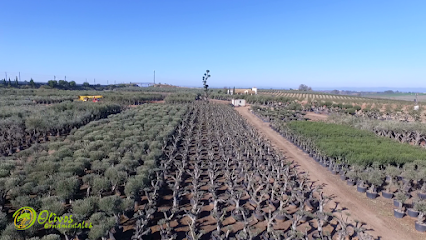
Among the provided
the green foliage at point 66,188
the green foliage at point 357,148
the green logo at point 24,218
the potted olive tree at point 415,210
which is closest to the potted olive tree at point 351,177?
the green foliage at point 357,148

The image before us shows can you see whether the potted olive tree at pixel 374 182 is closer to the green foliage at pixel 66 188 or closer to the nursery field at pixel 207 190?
the nursery field at pixel 207 190

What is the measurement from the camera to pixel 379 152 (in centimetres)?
1300

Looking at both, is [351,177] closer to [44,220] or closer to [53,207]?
[53,207]

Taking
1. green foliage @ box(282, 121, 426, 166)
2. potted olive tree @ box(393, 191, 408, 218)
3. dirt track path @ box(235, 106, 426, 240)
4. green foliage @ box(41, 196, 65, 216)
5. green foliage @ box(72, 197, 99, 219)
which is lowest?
dirt track path @ box(235, 106, 426, 240)

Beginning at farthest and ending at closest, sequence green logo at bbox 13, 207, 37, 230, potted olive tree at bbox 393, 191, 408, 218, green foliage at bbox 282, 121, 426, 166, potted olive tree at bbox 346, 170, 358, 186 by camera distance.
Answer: green foliage at bbox 282, 121, 426, 166 < potted olive tree at bbox 346, 170, 358, 186 < potted olive tree at bbox 393, 191, 408, 218 < green logo at bbox 13, 207, 37, 230

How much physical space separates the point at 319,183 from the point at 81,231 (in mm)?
9727

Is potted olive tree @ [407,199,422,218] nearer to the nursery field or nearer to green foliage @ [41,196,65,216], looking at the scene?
the nursery field

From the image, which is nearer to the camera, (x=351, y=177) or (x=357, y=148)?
(x=351, y=177)

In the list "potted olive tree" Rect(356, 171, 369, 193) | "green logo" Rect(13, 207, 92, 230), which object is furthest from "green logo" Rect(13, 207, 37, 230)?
"potted olive tree" Rect(356, 171, 369, 193)

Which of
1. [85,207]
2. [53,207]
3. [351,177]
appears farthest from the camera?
[351,177]

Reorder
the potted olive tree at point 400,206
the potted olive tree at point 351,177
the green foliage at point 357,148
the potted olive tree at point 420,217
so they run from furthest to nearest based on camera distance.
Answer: the green foliage at point 357,148
the potted olive tree at point 351,177
the potted olive tree at point 400,206
the potted olive tree at point 420,217

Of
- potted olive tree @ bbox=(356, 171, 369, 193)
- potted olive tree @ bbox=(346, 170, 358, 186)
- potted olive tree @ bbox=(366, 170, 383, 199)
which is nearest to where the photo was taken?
potted olive tree @ bbox=(366, 170, 383, 199)

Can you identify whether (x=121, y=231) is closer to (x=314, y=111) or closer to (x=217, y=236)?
(x=217, y=236)

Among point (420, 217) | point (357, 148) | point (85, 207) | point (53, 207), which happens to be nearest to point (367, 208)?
point (420, 217)
